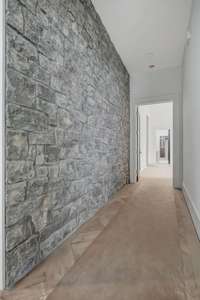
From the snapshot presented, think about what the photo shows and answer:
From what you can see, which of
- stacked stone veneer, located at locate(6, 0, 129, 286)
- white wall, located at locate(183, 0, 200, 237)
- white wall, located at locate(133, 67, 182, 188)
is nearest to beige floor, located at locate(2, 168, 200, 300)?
stacked stone veneer, located at locate(6, 0, 129, 286)

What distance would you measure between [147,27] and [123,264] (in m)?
3.21

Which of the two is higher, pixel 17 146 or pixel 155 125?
pixel 155 125

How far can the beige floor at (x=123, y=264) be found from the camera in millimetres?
1083

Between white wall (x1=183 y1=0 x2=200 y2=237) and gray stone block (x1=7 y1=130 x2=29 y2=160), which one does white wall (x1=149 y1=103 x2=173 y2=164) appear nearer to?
white wall (x1=183 y1=0 x2=200 y2=237)

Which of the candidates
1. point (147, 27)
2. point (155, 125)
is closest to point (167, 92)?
point (147, 27)

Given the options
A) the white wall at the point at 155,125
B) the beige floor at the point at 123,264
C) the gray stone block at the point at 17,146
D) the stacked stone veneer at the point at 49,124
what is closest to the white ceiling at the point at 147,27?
the stacked stone veneer at the point at 49,124

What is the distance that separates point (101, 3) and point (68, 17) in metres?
0.90

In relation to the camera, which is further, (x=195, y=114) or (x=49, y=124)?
(x=195, y=114)

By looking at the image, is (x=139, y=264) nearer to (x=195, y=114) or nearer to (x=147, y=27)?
(x=195, y=114)

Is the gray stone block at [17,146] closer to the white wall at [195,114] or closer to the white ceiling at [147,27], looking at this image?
the white wall at [195,114]

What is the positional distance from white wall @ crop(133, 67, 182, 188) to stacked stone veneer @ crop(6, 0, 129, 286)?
2097 millimetres

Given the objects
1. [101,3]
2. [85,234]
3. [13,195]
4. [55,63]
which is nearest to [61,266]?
[85,234]

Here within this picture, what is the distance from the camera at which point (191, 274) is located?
1251 mm

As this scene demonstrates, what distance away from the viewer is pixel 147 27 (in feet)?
9.10
